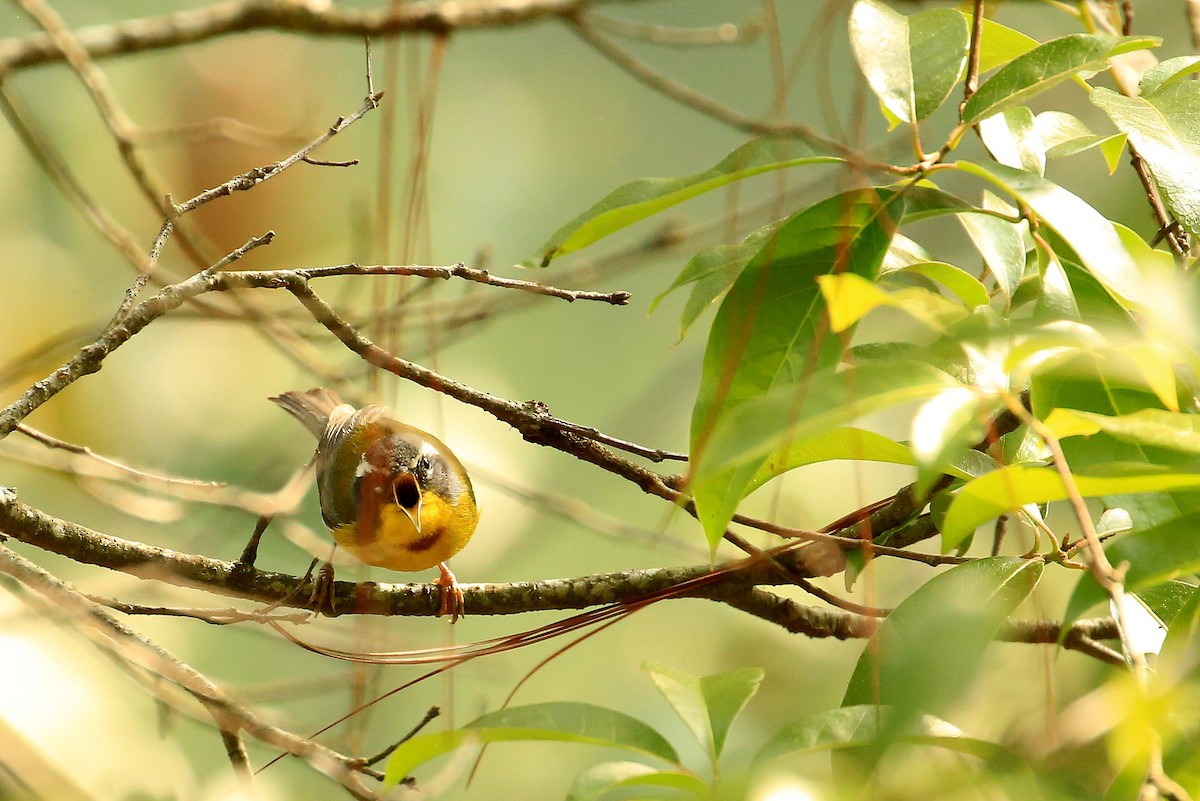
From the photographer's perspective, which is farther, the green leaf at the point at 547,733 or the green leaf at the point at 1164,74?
the green leaf at the point at 1164,74

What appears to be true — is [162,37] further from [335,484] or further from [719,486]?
[335,484]

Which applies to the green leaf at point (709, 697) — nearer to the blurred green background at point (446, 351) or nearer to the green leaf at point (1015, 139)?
the green leaf at point (1015, 139)

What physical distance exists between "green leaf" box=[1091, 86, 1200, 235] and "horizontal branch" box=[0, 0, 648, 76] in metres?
0.39

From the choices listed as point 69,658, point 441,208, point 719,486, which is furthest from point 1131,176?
point 69,658

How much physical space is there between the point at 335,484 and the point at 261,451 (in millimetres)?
927

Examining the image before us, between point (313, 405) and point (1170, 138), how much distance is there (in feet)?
5.18

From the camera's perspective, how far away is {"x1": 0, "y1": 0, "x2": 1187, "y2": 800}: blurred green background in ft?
7.04

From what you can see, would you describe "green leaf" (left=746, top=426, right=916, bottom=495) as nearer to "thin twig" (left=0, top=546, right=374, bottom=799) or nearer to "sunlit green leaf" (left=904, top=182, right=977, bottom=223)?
"sunlit green leaf" (left=904, top=182, right=977, bottom=223)

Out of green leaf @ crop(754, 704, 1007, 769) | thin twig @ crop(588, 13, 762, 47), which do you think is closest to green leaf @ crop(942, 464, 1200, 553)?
green leaf @ crop(754, 704, 1007, 769)

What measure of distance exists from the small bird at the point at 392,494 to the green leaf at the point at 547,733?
796 millimetres

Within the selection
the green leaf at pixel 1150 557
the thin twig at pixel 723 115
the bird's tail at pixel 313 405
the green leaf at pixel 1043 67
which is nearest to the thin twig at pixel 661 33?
the thin twig at pixel 723 115

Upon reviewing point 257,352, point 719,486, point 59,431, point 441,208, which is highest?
point 441,208

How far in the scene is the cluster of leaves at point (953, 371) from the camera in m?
0.47

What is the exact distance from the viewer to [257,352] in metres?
2.53
